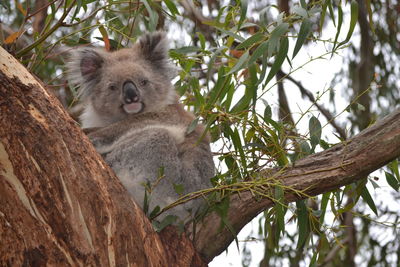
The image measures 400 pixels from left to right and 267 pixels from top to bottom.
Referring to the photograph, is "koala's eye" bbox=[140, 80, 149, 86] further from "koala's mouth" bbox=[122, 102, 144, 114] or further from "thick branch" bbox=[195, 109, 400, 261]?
"thick branch" bbox=[195, 109, 400, 261]

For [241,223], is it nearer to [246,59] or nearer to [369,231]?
[246,59]

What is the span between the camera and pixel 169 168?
10.2 ft

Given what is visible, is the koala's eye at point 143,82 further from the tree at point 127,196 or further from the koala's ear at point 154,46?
the tree at point 127,196

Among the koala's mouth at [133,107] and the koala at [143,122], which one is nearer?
the koala at [143,122]

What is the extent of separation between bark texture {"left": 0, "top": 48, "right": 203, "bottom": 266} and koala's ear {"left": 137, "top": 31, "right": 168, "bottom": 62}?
1.47 metres

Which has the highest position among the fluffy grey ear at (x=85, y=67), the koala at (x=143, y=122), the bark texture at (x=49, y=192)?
the fluffy grey ear at (x=85, y=67)

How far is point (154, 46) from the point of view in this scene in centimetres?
377

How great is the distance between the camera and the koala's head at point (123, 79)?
3.61 m

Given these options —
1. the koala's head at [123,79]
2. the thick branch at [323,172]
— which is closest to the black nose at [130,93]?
the koala's head at [123,79]

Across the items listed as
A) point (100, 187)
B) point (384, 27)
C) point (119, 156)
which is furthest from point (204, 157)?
point (384, 27)

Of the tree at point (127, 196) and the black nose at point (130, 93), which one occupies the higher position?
the black nose at point (130, 93)

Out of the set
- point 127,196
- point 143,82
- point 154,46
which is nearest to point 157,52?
point 154,46

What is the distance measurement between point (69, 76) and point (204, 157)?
1121 millimetres

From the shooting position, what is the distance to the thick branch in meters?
2.52
